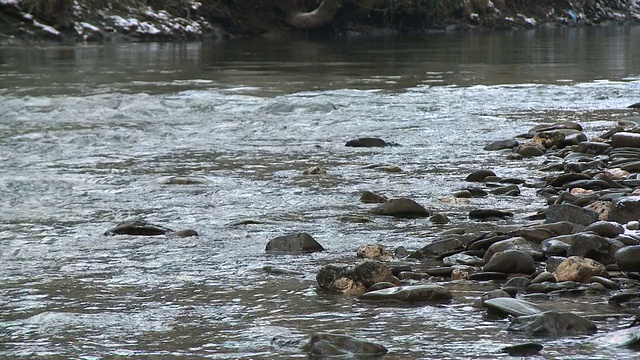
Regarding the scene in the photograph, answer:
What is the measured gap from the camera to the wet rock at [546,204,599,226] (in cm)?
403

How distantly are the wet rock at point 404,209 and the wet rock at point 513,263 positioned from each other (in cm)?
107

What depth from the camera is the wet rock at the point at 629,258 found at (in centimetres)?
323

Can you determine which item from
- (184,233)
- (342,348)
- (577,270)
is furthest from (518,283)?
(184,233)

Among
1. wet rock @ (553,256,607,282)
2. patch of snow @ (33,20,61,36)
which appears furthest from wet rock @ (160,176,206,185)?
patch of snow @ (33,20,61,36)

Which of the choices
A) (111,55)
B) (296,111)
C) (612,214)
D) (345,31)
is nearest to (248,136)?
(296,111)

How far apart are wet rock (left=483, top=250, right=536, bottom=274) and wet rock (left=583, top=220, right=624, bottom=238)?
1.45ft

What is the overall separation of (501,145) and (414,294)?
142 inches

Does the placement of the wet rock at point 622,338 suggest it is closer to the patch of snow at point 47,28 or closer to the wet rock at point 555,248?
the wet rock at point 555,248

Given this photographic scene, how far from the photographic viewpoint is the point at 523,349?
2.50 metres

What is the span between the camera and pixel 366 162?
604 centimetres

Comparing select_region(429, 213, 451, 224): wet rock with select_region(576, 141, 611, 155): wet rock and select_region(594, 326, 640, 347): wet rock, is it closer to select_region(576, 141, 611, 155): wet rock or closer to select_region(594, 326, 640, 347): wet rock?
select_region(594, 326, 640, 347): wet rock

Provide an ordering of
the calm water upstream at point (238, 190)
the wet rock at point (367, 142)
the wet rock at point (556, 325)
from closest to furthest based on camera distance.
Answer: the wet rock at point (556, 325) → the calm water upstream at point (238, 190) → the wet rock at point (367, 142)

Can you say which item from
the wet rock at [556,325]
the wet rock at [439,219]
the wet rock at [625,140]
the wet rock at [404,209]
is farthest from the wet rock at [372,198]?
the wet rock at [556,325]

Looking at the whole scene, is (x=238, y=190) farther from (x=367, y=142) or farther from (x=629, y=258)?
(x=629, y=258)
